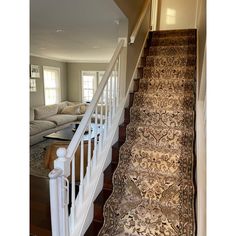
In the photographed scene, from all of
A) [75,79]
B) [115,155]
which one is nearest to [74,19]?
[115,155]

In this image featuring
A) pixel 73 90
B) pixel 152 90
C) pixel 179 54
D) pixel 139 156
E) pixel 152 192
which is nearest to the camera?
pixel 152 192

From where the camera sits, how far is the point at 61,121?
639cm

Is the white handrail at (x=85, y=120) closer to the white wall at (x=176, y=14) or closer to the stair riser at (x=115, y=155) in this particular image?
the stair riser at (x=115, y=155)

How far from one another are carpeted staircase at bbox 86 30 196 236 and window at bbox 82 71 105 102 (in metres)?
4.84

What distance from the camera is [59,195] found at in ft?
4.82

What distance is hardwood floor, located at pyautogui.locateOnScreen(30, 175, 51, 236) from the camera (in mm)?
2098

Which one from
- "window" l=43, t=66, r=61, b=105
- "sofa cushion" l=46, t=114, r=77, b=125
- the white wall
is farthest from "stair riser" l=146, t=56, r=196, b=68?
"window" l=43, t=66, r=61, b=105

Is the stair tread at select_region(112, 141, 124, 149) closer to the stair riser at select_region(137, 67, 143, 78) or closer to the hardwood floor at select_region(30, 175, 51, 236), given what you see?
the hardwood floor at select_region(30, 175, 51, 236)

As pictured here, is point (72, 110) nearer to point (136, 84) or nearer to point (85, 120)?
point (136, 84)

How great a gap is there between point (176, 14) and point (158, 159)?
439 cm
